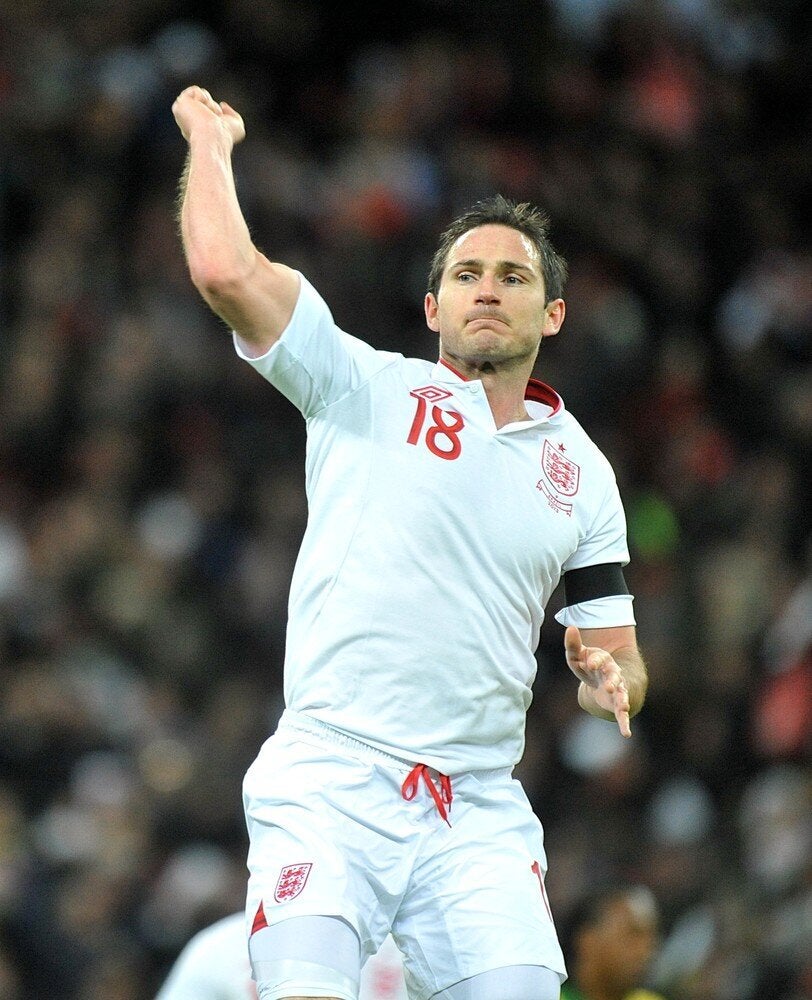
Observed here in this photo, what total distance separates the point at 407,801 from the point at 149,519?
6.09m

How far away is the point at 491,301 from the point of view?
4.07 meters

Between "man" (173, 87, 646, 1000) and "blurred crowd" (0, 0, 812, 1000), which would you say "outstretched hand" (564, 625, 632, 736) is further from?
"blurred crowd" (0, 0, 812, 1000)

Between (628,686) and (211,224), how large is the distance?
A: 1421mm

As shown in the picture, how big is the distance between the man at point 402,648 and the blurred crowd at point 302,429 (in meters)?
4.31

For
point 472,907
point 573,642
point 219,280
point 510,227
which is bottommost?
point 472,907

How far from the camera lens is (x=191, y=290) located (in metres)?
10.3

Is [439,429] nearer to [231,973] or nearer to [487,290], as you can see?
[487,290]

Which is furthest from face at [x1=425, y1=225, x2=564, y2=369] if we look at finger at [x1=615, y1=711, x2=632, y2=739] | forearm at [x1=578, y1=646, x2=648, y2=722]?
finger at [x1=615, y1=711, x2=632, y2=739]

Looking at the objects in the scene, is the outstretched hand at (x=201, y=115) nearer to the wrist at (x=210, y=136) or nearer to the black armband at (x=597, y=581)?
the wrist at (x=210, y=136)

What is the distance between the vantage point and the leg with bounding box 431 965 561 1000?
3.65 meters

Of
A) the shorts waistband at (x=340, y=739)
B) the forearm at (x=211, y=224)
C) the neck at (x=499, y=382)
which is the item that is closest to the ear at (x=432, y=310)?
the neck at (x=499, y=382)

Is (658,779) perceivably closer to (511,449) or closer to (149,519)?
(149,519)

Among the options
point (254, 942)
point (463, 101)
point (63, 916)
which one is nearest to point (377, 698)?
point (254, 942)

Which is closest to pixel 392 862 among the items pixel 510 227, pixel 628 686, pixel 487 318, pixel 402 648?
pixel 402 648
